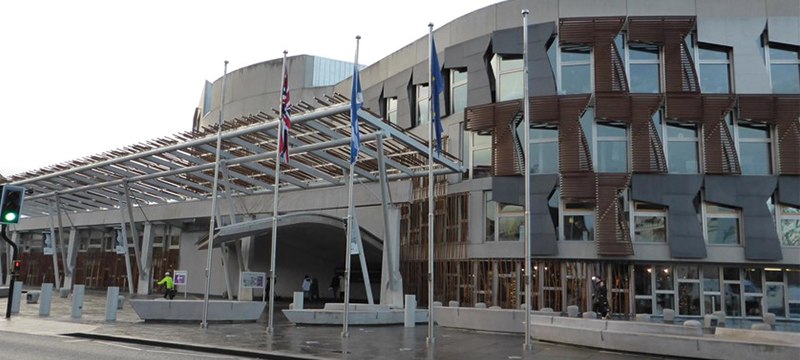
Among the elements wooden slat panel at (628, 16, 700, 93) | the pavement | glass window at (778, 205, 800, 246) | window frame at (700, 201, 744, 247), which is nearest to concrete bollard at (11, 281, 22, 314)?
the pavement

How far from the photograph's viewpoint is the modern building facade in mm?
26188

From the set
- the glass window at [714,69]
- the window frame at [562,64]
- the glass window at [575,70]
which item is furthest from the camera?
the glass window at [575,70]

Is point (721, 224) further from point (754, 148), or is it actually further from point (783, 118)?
point (783, 118)

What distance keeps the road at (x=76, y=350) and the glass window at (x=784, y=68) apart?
2612cm

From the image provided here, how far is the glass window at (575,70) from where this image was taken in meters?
28.1

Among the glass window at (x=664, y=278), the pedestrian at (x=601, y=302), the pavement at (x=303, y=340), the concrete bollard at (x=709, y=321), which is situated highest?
the glass window at (x=664, y=278)

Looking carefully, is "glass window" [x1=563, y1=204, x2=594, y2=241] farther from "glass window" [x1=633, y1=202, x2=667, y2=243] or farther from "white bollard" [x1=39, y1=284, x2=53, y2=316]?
"white bollard" [x1=39, y1=284, x2=53, y2=316]

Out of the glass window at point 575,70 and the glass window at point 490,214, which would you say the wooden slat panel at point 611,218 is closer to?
the glass window at point 575,70

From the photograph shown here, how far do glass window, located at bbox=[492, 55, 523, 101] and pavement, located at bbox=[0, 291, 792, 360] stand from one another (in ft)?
43.6

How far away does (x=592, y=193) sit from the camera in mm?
26688

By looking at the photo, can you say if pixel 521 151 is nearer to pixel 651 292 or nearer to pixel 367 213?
pixel 651 292

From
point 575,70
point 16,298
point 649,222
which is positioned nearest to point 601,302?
point 649,222

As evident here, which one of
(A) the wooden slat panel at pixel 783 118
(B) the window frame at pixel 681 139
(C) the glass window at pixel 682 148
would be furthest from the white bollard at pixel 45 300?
(A) the wooden slat panel at pixel 783 118

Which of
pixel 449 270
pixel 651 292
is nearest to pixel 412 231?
pixel 449 270
